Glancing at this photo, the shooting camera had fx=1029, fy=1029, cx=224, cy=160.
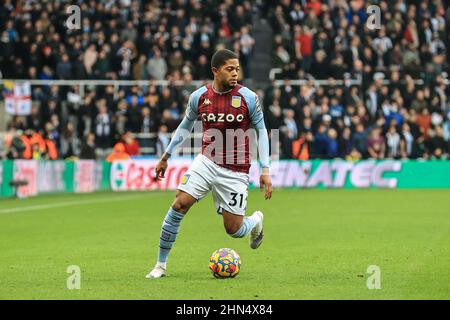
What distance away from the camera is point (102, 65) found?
102 ft

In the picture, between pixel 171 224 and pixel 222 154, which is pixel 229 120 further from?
pixel 171 224

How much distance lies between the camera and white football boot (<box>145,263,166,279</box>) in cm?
1052

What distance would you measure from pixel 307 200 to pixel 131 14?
11410mm

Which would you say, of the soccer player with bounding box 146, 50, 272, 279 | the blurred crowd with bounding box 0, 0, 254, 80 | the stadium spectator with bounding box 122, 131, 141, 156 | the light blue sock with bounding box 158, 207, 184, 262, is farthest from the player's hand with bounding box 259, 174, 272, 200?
the blurred crowd with bounding box 0, 0, 254, 80

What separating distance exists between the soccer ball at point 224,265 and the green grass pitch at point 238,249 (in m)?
0.13

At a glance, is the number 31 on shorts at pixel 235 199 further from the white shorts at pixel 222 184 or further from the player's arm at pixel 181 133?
the player's arm at pixel 181 133

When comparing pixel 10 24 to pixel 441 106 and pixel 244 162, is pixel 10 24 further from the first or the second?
pixel 244 162

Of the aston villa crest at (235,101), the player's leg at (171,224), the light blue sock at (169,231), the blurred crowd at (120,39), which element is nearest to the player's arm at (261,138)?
the aston villa crest at (235,101)

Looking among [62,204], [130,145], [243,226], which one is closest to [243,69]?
[130,145]

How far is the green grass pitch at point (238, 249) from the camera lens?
31.6 feet

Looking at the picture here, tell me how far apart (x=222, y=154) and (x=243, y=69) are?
20.4 metres

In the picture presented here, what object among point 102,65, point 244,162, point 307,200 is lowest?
point 307,200

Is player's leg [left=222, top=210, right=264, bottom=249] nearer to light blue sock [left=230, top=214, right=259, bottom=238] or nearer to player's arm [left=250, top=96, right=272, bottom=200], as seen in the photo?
light blue sock [left=230, top=214, right=259, bottom=238]

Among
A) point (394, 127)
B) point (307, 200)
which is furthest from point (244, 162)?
point (394, 127)
